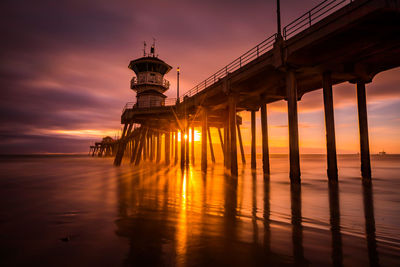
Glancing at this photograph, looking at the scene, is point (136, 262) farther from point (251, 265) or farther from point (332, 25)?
point (332, 25)

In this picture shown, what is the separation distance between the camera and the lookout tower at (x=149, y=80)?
36.7m

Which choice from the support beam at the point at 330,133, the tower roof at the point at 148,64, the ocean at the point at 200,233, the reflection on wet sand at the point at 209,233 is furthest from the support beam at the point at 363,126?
the tower roof at the point at 148,64

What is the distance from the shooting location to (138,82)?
3750 centimetres

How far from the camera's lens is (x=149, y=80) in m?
36.9

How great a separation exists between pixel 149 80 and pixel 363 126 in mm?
31258

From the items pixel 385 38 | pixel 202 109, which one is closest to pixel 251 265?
pixel 385 38

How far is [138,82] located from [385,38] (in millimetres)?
33991

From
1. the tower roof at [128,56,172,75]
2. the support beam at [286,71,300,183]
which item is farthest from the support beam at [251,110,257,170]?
the tower roof at [128,56,172,75]

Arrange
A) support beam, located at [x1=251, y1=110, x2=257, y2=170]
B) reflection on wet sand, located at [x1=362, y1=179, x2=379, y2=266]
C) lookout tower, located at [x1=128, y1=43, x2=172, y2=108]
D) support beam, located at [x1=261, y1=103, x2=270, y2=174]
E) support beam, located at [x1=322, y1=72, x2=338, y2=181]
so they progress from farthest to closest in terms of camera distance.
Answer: lookout tower, located at [x1=128, y1=43, x2=172, y2=108]
support beam, located at [x1=251, y1=110, x2=257, y2=170]
support beam, located at [x1=261, y1=103, x2=270, y2=174]
support beam, located at [x1=322, y1=72, x2=338, y2=181]
reflection on wet sand, located at [x1=362, y1=179, x2=379, y2=266]

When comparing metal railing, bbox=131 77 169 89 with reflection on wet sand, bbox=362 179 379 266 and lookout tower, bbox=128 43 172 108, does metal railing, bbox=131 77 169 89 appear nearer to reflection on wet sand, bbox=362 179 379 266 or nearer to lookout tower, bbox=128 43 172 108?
lookout tower, bbox=128 43 172 108

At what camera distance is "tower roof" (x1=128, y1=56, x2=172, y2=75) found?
3684cm

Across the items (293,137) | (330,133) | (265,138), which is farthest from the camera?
(265,138)

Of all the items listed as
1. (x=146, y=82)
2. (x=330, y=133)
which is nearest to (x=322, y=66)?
(x=330, y=133)

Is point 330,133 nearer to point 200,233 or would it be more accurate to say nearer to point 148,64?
point 200,233
